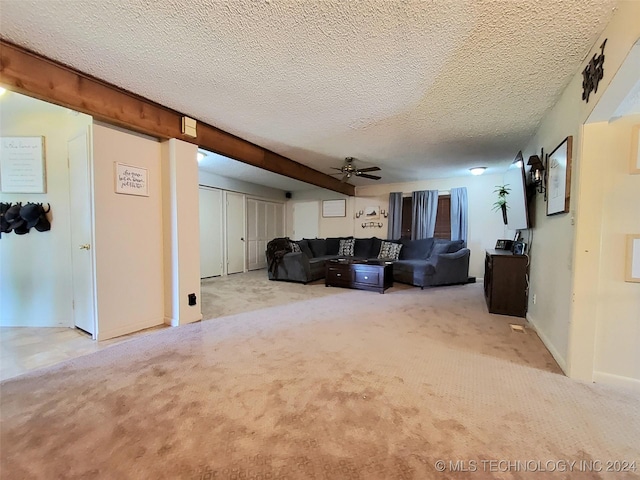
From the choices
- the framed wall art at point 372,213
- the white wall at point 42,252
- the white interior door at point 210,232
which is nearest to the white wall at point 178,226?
the white wall at point 42,252

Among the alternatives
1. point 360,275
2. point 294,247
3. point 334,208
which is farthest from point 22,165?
point 334,208

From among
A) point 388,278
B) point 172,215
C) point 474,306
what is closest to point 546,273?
point 474,306

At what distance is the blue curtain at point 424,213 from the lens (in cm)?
604

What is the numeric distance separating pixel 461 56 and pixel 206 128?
98.8 inches

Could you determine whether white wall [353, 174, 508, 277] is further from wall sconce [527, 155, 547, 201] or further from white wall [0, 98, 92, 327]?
white wall [0, 98, 92, 327]

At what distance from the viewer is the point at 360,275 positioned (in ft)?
15.4

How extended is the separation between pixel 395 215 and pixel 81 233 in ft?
18.3

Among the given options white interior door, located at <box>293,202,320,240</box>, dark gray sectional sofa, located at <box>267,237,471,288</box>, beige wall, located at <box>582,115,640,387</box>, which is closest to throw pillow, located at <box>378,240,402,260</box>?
dark gray sectional sofa, located at <box>267,237,471,288</box>

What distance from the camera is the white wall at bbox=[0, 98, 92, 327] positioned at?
280 centimetres

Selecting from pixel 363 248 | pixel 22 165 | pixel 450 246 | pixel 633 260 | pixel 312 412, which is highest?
pixel 22 165

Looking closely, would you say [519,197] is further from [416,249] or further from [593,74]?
[416,249]

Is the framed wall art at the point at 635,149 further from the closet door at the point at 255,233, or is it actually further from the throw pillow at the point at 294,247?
the closet door at the point at 255,233

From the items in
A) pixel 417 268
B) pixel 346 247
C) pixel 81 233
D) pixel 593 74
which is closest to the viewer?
pixel 593 74

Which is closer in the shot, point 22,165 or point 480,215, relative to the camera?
point 22,165
